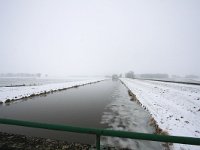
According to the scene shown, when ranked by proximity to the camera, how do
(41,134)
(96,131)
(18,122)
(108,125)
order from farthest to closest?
(108,125), (41,134), (18,122), (96,131)

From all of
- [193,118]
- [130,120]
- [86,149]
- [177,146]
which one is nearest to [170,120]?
[193,118]

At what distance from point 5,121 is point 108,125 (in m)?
7.69

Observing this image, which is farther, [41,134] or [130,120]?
[130,120]

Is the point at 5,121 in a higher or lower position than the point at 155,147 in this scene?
higher

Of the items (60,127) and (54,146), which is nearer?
(60,127)

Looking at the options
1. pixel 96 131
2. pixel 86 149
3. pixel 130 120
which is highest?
pixel 96 131

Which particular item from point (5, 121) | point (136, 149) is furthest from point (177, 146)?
point (5, 121)

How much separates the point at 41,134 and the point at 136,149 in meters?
5.14

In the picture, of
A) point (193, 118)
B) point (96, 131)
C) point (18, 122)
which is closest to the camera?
point (96, 131)

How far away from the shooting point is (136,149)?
6.29 m

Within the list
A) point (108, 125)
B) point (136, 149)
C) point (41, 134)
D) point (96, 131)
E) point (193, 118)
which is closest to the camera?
point (96, 131)

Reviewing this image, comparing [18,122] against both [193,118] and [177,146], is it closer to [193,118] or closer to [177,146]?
[177,146]

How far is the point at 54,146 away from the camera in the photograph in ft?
13.5

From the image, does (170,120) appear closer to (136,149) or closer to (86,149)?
(136,149)
